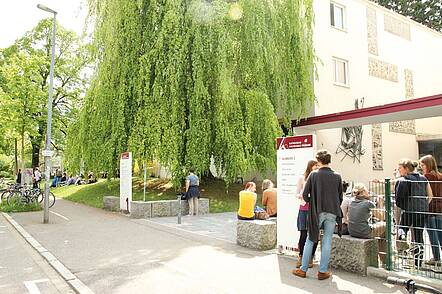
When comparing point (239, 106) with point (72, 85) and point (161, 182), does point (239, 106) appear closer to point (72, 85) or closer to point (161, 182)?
point (161, 182)

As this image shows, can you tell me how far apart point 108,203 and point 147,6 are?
856 centimetres

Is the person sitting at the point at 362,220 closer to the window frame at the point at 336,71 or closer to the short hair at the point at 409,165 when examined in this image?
the short hair at the point at 409,165

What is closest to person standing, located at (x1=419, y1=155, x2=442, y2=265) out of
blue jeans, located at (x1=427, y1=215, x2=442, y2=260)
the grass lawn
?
blue jeans, located at (x1=427, y1=215, x2=442, y2=260)

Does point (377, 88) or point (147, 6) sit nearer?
point (147, 6)

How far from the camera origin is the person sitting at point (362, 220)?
5.80 meters

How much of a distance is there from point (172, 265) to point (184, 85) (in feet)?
34.5

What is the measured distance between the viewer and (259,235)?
300 inches

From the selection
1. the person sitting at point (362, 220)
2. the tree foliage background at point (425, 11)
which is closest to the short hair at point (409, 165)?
the person sitting at point (362, 220)

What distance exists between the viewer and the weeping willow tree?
15.4 metres

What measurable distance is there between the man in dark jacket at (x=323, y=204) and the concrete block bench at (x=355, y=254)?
45 cm

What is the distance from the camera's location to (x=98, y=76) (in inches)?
675

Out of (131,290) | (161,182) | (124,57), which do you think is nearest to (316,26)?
(124,57)

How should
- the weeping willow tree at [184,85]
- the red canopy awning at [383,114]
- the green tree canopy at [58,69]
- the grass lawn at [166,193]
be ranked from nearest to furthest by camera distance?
the red canopy awning at [383,114] → the weeping willow tree at [184,85] → the grass lawn at [166,193] → the green tree canopy at [58,69]

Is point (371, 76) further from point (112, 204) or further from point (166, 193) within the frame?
point (112, 204)
